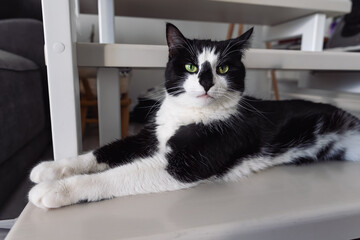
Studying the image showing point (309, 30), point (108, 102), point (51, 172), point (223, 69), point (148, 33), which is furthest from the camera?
point (148, 33)

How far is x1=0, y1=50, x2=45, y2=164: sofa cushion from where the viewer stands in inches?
35.1

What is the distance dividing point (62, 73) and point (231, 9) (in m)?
0.99

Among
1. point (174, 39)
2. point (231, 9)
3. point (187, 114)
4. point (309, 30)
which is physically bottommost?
point (187, 114)

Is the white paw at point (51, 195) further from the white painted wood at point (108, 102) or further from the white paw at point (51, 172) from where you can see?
the white painted wood at point (108, 102)

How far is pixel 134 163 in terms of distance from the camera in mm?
679

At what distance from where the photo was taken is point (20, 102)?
1007 millimetres

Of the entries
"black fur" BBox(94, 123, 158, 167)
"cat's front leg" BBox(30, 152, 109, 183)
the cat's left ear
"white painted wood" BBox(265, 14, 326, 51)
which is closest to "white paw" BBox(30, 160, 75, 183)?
"cat's front leg" BBox(30, 152, 109, 183)

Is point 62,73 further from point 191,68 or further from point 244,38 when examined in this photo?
point 244,38

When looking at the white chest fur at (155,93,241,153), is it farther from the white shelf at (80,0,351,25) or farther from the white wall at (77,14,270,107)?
the white wall at (77,14,270,107)

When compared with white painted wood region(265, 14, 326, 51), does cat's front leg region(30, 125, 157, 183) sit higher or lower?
lower

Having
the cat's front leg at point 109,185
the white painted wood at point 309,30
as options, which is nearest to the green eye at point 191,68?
the cat's front leg at point 109,185

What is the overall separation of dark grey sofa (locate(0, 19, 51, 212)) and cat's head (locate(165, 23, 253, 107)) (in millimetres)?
622

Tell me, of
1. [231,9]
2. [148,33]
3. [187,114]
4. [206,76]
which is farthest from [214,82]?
[148,33]

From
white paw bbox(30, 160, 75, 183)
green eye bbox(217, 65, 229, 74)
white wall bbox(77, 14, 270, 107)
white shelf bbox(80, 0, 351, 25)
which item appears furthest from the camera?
white wall bbox(77, 14, 270, 107)
